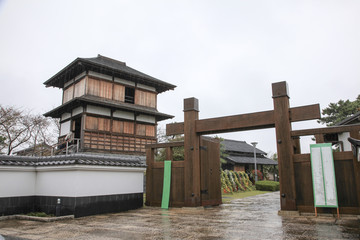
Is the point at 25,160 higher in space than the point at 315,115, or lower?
lower

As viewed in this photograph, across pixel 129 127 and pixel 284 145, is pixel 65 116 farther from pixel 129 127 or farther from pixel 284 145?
pixel 284 145

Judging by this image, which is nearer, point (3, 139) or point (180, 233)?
point (180, 233)

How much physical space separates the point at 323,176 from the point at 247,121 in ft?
8.93

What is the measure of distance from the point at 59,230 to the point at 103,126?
1231cm

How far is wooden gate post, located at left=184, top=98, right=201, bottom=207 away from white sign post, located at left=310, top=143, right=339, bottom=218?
3.76 metres

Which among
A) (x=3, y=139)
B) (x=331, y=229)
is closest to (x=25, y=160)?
(x=331, y=229)

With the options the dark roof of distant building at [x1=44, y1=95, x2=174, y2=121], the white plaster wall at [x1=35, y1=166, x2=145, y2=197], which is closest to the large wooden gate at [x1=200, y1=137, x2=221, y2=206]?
the white plaster wall at [x1=35, y1=166, x2=145, y2=197]

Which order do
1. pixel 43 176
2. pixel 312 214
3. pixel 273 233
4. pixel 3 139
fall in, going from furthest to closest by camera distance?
pixel 3 139
pixel 43 176
pixel 312 214
pixel 273 233

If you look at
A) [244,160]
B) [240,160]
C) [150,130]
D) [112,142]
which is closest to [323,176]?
[112,142]

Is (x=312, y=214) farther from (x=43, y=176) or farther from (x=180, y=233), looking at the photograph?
(x=43, y=176)

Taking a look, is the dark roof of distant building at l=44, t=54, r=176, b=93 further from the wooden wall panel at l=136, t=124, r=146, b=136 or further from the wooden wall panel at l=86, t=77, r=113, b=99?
the wooden wall panel at l=136, t=124, r=146, b=136

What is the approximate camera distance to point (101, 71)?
725 inches

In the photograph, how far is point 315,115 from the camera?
24.7 ft

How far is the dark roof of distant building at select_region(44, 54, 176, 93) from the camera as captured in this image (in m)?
17.4
